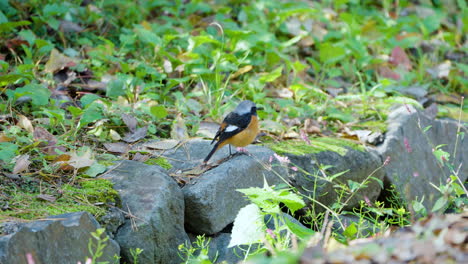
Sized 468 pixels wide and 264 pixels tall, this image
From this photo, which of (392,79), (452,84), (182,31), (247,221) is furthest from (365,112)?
(247,221)

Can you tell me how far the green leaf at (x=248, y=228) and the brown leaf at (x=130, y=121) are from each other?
1539 mm

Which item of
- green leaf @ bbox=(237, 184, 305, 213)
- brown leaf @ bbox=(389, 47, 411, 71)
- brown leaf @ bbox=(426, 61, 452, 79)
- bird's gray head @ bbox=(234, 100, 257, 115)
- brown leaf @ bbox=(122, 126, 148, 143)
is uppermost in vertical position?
green leaf @ bbox=(237, 184, 305, 213)

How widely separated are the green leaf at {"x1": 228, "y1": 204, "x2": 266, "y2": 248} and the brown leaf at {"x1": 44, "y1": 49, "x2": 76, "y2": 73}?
8.72 feet

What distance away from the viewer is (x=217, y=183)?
3627 millimetres

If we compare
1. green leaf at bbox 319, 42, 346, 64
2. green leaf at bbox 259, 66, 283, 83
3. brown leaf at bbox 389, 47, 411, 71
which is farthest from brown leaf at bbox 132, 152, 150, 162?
brown leaf at bbox 389, 47, 411, 71

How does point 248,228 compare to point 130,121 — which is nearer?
point 248,228

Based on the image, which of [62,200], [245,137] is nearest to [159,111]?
[245,137]

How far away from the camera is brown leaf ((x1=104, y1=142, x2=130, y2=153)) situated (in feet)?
12.8

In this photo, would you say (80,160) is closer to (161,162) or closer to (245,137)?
(161,162)

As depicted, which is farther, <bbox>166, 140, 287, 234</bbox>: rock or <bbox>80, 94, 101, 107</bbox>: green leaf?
<bbox>80, 94, 101, 107</bbox>: green leaf

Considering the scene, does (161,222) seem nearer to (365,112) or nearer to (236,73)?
(236,73)

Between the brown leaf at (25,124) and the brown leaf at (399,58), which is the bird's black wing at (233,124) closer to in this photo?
the brown leaf at (25,124)

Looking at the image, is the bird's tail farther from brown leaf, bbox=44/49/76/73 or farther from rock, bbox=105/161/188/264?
brown leaf, bbox=44/49/76/73

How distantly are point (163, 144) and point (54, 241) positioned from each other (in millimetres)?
1526
